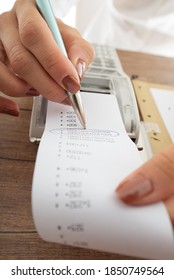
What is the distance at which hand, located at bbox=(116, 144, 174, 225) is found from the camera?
233mm

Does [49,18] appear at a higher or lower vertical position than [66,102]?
Answer: higher

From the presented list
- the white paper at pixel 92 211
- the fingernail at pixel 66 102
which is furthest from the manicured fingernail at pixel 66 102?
the white paper at pixel 92 211

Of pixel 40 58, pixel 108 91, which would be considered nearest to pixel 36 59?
pixel 40 58

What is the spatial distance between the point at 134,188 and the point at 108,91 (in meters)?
0.23

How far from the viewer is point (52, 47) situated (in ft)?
1.13

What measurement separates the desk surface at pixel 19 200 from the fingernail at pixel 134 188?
0.26ft

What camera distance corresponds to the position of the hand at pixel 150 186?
0.23 metres

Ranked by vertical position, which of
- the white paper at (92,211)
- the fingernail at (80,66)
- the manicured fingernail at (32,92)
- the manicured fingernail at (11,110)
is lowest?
the white paper at (92,211)

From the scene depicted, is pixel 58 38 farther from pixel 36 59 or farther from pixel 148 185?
pixel 148 185

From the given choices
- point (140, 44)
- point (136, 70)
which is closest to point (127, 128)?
point (136, 70)

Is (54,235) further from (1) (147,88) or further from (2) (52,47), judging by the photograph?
(1) (147,88)

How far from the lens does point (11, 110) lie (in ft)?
1.36

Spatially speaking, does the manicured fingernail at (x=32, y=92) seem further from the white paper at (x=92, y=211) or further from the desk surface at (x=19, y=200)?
the white paper at (x=92, y=211)

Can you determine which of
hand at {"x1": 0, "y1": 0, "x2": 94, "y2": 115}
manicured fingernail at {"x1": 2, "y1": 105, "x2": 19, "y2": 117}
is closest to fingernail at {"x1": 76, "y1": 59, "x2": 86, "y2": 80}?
hand at {"x1": 0, "y1": 0, "x2": 94, "y2": 115}
